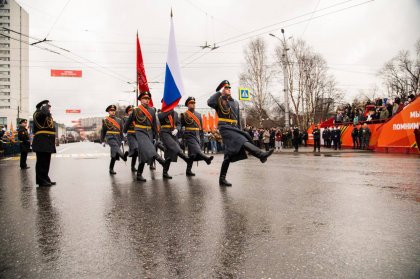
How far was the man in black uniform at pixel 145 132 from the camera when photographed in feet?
25.6

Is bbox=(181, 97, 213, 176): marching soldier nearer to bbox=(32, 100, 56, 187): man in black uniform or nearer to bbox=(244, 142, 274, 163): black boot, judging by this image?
bbox=(244, 142, 274, 163): black boot

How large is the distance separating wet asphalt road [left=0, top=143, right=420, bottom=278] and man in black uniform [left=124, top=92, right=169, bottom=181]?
179 centimetres

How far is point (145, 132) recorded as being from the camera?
26.2 ft

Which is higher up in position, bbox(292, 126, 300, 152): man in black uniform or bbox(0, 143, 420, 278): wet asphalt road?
bbox(292, 126, 300, 152): man in black uniform

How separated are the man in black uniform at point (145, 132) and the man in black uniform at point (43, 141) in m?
1.75

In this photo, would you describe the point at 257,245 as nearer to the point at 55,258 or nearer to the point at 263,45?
the point at 55,258

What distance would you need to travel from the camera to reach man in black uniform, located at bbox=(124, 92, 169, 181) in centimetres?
780

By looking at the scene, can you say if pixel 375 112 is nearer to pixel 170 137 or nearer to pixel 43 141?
pixel 170 137

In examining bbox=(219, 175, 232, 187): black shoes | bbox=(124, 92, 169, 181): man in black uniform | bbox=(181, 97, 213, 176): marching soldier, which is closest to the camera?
bbox=(219, 175, 232, 187): black shoes

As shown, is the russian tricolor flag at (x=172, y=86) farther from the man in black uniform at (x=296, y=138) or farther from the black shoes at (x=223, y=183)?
the man in black uniform at (x=296, y=138)

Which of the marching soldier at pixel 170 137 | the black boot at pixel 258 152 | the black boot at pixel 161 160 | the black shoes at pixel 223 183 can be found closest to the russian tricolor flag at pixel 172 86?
the marching soldier at pixel 170 137

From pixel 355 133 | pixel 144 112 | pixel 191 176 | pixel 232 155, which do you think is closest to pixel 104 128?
pixel 144 112

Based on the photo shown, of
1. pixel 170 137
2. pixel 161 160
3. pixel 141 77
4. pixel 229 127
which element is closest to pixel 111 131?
pixel 141 77

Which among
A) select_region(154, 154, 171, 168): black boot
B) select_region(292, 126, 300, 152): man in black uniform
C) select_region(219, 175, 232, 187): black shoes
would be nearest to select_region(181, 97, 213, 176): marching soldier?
select_region(154, 154, 171, 168): black boot
